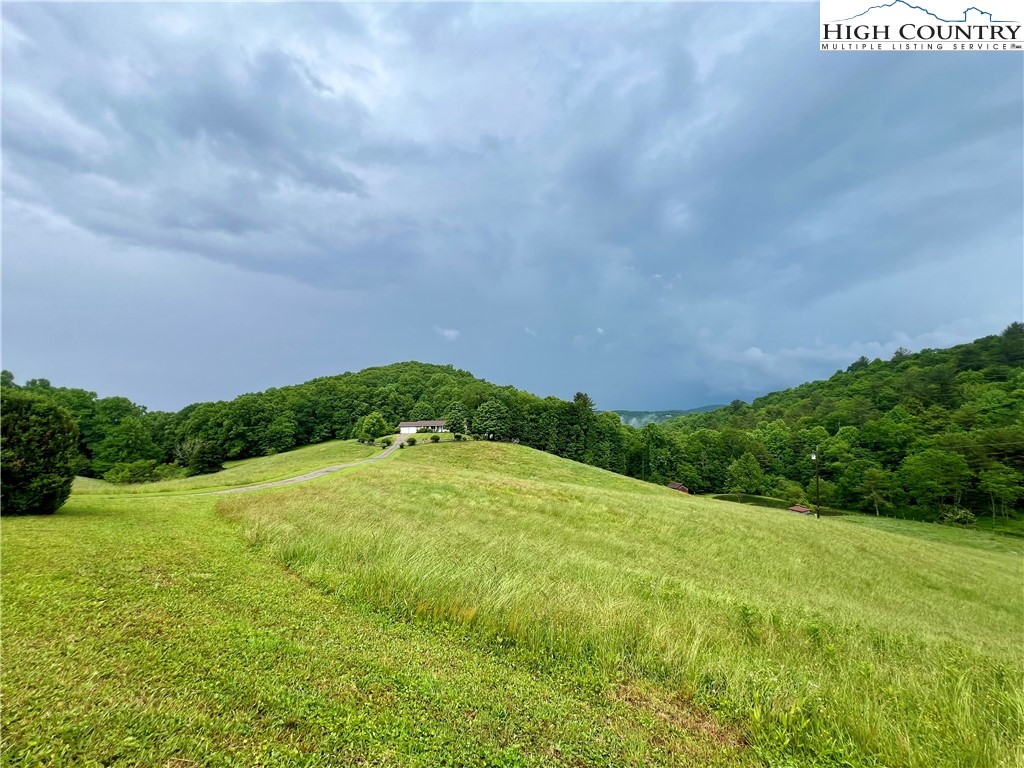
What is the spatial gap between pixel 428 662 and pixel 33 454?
37.8 ft

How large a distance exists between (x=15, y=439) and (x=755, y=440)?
10546 cm

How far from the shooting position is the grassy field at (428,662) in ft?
10.5

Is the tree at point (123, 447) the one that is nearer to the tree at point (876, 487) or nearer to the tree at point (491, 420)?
the tree at point (491, 420)

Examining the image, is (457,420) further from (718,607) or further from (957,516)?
(957,516)

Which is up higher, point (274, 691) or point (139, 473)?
point (274, 691)

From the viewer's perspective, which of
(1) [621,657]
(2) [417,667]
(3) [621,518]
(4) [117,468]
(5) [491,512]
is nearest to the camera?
(2) [417,667]

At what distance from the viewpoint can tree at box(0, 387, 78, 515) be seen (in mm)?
8984

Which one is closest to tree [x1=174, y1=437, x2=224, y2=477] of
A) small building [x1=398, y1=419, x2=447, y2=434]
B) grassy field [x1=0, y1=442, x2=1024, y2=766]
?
small building [x1=398, y1=419, x2=447, y2=434]

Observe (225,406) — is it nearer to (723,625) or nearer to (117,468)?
(117,468)

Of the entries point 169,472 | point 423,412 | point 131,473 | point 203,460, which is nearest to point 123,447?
point 169,472

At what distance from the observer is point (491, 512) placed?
17406 mm

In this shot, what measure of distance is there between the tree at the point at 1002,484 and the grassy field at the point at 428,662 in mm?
68263

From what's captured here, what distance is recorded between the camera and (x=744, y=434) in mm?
89375

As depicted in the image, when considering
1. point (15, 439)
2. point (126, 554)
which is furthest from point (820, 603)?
point (15, 439)
